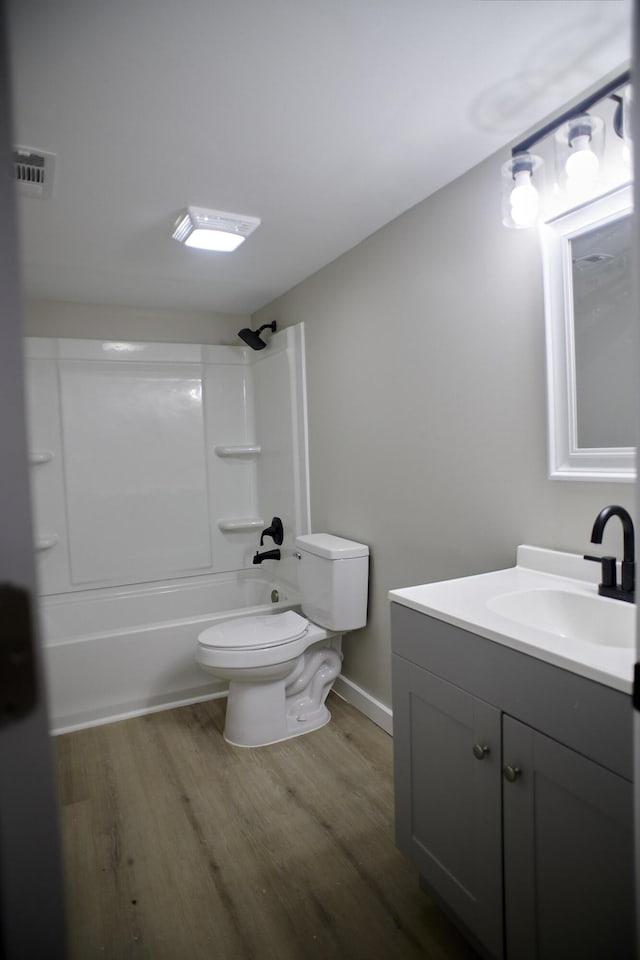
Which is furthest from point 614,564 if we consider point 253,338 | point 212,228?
point 253,338

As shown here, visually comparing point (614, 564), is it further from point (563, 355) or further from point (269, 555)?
point (269, 555)

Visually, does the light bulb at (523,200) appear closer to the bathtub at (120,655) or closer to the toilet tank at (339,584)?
the toilet tank at (339,584)

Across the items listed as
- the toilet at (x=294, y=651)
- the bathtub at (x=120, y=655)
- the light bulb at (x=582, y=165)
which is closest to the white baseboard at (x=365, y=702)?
the toilet at (x=294, y=651)

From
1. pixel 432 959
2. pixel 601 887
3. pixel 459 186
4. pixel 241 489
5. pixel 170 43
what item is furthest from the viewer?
pixel 241 489

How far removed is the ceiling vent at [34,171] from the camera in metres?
1.69

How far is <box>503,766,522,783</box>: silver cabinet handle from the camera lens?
1153 mm

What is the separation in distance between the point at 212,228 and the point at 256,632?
68.7 inches

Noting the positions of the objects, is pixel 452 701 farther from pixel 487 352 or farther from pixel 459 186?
pixel 459 186

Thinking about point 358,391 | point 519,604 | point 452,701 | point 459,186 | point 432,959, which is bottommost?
point 432,959

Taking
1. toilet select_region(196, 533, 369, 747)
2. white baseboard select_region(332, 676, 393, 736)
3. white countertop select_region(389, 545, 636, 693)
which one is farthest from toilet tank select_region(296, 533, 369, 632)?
white countertop select_region(389, 545, 636, 693)

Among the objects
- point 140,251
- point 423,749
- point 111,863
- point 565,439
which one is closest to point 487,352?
point 565,439

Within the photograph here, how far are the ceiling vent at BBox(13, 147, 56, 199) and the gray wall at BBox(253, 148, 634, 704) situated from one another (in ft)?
4.29

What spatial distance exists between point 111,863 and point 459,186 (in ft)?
8.46

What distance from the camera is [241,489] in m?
3.89
